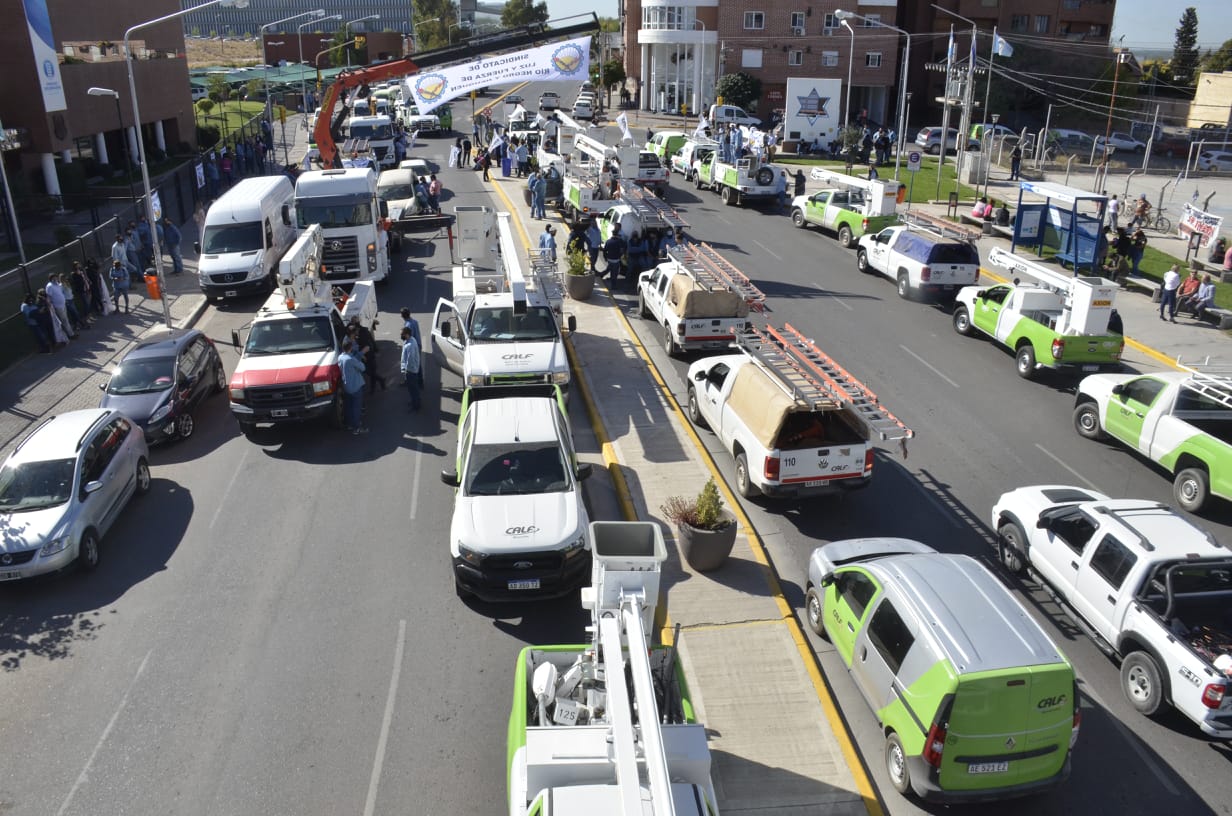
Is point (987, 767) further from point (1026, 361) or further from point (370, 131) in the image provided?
point (370, 131)

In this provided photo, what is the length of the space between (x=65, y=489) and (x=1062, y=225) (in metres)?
27.2

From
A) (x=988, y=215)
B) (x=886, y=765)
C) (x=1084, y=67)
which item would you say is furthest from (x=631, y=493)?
(x=1084, y=67)

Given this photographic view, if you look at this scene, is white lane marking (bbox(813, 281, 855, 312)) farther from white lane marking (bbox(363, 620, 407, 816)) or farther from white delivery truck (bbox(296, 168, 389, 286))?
white lane marking (bbox(363, 620, 407, 816))

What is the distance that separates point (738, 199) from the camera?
3706 centimetres

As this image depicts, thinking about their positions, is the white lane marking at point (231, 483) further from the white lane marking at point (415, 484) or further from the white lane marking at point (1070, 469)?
the white lane marking at point (1070, 469)

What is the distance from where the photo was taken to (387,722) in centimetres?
955

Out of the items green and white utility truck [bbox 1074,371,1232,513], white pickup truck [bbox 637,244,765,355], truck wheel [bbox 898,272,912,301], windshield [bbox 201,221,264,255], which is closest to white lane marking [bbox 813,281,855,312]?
truck wheel [bbox 898,272,912,301]

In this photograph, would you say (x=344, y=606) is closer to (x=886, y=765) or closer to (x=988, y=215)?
(x=886, y=765)

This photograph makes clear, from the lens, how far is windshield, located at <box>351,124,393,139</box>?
47188 mm

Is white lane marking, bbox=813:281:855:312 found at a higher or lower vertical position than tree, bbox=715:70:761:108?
lower

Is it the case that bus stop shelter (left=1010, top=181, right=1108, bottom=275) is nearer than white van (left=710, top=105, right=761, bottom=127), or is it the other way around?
bus stop shelter (left=1010, top=181, right=1108, bottom=275)

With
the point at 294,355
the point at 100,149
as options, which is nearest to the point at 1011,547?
the point at 294,355

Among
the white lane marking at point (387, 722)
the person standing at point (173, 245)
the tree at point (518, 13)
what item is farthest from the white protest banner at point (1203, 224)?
the tree at point (518, 13)

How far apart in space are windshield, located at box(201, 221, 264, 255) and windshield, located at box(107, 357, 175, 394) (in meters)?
8.48
